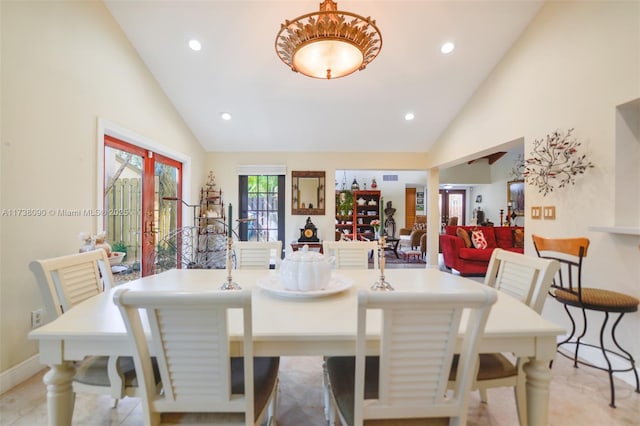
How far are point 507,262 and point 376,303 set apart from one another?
4.01ft

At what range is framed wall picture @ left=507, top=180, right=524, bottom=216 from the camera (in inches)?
313

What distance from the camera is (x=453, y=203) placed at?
1055 centimetres

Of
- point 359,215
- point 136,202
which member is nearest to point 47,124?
point 136,202

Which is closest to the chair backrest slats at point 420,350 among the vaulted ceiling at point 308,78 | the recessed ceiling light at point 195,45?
the vaulted ceiling at point 308,78

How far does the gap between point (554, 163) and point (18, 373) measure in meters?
4.69

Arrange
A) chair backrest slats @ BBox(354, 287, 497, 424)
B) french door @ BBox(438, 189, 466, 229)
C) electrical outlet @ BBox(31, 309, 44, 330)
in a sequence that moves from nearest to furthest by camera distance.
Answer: chair backrest slats @ BBox(354, 287, 497, 424) → electrical outlet @ BBox(31, 309, 44, 330) → french door @ BBox(438, 189, 466, 229)

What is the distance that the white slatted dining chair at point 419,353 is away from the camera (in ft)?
2.86

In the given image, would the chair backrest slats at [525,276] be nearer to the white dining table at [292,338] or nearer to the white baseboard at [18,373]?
the white dining table at [292,338]

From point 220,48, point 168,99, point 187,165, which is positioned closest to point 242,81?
point 220,48

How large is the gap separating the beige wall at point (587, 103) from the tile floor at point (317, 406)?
1.87ft

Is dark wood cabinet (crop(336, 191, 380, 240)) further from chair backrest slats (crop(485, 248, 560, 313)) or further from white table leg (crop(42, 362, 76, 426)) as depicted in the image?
white table leg (crop(42, 362, 76, 426))

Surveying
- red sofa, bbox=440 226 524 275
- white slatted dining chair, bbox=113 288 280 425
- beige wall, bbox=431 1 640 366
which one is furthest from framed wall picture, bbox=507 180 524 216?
white slatted dining chair, bbox=113 288 280 425

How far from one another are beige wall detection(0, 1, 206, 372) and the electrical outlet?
3cm

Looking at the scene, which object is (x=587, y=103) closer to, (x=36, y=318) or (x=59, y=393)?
(x=59, y=393)
